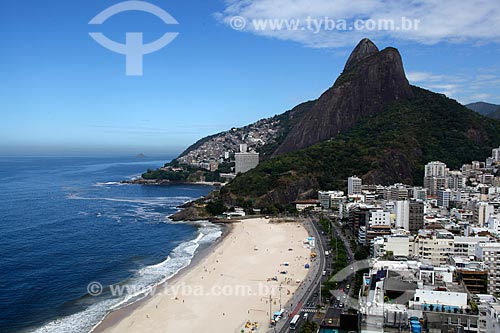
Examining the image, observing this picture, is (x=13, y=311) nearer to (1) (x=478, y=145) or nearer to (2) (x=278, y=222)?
(2) (x=278, y=222)

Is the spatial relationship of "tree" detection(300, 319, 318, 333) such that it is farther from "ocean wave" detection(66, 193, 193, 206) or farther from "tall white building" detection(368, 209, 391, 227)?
"ocean wave" detection(66, 193, 193, 206)

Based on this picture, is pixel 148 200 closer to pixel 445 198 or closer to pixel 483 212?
pixel 445 198

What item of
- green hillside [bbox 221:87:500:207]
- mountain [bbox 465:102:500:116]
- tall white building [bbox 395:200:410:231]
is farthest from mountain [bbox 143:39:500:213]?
mountain [bbox 465:102:500:116]

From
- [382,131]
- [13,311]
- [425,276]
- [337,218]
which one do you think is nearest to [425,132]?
[382,131]

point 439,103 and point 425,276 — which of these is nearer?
point 425,276

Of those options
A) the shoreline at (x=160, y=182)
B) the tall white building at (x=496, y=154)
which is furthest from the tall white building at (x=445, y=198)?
the shoreline at (x=160, y=182)

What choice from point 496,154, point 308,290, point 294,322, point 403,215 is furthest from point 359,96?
point 294,322
